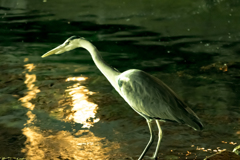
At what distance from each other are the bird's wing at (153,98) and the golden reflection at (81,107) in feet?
6.71

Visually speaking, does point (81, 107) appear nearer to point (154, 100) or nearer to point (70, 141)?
point (70, 141)

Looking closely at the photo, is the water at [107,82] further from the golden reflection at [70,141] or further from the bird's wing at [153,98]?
the bird's wing at [153,98]

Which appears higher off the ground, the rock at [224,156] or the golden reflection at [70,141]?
the rock at [224,156]

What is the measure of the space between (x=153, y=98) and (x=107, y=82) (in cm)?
446

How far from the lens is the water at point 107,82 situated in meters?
5.97

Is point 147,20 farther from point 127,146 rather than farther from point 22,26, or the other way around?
point 127,146

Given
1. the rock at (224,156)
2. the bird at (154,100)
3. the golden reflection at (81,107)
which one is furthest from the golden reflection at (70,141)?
the rock at (224,156)

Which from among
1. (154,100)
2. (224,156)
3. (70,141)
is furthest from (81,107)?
(224,156)

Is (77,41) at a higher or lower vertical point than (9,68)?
higher

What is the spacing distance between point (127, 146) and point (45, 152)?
3.98ft

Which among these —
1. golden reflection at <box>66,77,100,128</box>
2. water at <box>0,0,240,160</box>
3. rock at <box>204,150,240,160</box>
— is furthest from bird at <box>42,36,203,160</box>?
golden reflection at <box>66,77,100,128</box>

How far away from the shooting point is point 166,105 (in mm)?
4824

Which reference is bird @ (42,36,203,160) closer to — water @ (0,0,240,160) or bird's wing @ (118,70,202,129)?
bird's wing @ (118,70,202,129)

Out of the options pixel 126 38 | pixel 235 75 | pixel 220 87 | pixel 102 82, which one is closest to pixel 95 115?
pixel 102 82
